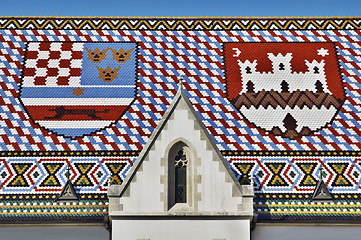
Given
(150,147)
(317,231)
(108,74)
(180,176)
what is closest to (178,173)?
(180,176)

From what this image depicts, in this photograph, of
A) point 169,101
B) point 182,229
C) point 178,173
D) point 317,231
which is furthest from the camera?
point 169,101

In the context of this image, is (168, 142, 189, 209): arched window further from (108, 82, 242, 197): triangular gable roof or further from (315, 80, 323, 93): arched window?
(315, 80, 323, 93): arched window

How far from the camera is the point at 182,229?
53.7 feet

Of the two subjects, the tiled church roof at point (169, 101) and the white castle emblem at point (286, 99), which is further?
the white castle emblem at point (286, 99)

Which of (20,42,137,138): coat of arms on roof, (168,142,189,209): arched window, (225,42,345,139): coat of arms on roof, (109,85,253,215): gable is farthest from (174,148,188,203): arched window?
(225,42,345,139): coat of arms on roof

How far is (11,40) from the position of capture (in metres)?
21.3

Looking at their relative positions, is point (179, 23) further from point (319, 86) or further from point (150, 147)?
point (150, 147)

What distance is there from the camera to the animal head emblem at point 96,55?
20750mm

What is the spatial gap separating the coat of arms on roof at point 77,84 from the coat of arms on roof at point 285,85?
302 centimetres

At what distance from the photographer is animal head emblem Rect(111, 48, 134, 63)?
20.8m

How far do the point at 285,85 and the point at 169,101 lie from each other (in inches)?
129

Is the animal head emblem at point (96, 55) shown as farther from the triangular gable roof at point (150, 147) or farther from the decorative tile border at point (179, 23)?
the triangular gable roof at point (150, 147)

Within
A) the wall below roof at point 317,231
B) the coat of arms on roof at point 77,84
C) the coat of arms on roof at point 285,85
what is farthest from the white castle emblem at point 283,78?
the wall below roof at point 317,231

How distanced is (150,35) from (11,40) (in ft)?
13.5
